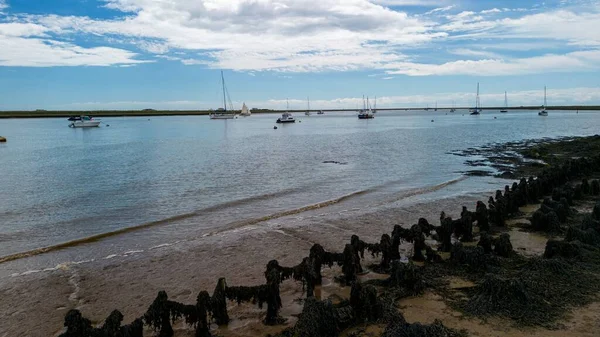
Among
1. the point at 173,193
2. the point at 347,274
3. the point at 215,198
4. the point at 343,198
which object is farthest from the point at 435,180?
the point at 347,274

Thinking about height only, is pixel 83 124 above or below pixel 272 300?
above

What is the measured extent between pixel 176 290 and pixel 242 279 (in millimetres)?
1765

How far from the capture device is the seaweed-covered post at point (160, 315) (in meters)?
8.18

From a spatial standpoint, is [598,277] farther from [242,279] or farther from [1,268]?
[1,268]

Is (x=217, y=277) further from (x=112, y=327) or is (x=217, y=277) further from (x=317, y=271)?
(x=112, y=327)

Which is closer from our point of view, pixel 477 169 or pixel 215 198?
pixel 215 198

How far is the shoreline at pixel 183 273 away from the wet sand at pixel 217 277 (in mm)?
23

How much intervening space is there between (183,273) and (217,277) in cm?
111

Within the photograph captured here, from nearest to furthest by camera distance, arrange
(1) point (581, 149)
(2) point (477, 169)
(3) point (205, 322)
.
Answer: (3) point (205, 322) → (2) point (477, 169) → (1) point (581, 149)

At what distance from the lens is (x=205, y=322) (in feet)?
26.9

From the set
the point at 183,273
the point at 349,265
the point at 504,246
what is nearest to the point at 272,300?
the point at 349,265

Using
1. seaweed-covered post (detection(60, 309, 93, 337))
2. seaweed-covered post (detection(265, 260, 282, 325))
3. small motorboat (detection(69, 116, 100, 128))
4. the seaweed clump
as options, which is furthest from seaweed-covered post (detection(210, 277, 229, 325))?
small motorboat (detection(69, 116, 100, 128))

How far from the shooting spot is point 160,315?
823 centimetres

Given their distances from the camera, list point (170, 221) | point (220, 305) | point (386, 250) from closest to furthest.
A: point (220, 305)
point (386, 250)
point (170, 221)
